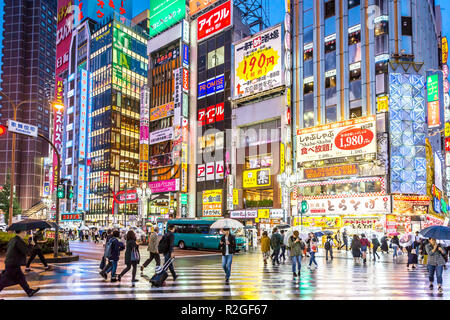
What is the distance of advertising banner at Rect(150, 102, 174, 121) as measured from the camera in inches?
2475

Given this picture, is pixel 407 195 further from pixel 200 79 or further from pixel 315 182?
pixel 200 79

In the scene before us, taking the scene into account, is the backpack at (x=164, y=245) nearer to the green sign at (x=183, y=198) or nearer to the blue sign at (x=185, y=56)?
the green sign at (x=183, y=198)

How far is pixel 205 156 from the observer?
58.9m

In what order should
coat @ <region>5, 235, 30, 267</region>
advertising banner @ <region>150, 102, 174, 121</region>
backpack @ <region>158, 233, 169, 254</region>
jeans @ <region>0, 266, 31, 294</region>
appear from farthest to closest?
advertising banner @ <region>150, 102, 174, 121</region> < backpack @ <region>158, 233, 169, 254</region> < coat @ <region>5, 235, 30, 267</region> < jeans @ <region>0, 266, 31, 294</region>

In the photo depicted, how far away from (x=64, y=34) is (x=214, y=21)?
6467 cm

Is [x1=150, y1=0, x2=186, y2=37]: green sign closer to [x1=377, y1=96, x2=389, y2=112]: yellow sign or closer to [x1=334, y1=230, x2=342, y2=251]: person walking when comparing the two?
[x1=377, y1=96, x2=389, y2=112]: yellow sign

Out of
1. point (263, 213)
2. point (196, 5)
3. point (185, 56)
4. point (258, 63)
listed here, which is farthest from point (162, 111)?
point (263, 213)

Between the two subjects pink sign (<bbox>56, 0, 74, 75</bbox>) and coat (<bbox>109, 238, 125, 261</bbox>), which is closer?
coat (<bbox>109, 238, 125, 261</bbox>)

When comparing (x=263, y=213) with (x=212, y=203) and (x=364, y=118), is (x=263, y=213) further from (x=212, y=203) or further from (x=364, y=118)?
(x=364, y=118)

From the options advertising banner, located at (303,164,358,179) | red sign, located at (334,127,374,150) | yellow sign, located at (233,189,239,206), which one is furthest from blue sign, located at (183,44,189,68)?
red sign, located at (334,127,374,150)

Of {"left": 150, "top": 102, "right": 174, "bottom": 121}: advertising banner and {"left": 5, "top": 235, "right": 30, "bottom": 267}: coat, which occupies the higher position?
{"left": 150, "top": 102, "right": 174, "bottom": 121}: advertising banner

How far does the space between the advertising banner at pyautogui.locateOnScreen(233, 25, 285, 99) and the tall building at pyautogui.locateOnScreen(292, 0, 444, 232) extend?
3.98m

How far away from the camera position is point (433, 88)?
38.4 metres
